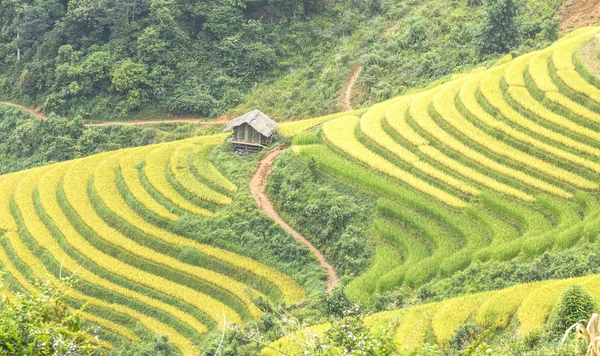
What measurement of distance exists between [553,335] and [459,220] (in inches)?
302

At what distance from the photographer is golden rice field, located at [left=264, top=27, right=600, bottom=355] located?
1648 centimetres

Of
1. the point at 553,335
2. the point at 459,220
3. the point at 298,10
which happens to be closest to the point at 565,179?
the point at 459,220

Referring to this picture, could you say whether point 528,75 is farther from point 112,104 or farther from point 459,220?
point 112,104

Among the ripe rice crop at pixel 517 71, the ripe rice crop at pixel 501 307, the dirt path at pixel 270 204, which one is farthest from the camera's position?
the ripe rice crop at pixel 517 71

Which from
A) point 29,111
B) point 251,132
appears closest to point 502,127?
point 251,132

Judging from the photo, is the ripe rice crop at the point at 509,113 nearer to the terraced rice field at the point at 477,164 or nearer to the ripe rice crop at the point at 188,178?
the terraced rice field at the point at 477,164

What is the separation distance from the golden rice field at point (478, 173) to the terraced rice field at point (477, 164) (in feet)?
0.12

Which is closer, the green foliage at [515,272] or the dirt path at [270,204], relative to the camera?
the green foliage at [515,272]

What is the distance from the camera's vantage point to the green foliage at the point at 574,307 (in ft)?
36.8

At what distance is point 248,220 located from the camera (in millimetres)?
21375

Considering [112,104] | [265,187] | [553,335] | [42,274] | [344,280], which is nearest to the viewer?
[553,335]

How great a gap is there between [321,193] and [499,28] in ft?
42.5

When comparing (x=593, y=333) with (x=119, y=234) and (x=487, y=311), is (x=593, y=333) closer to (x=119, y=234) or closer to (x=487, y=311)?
(x=487, y=311)

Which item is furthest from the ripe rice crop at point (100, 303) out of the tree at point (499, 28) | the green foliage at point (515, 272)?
the tree at point (499, 28)
